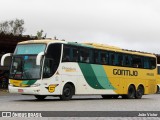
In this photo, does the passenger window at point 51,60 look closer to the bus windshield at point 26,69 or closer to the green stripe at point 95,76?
the bus windshield at point 26,69

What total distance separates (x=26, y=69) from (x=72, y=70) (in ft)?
9.05

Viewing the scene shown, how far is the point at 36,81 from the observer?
77.3ft

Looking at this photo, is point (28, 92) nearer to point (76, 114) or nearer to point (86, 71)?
point (86, 71)

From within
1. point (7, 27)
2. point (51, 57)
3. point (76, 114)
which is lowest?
point (76, 114)

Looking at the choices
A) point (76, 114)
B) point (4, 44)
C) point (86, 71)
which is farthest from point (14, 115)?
point (4, 44)

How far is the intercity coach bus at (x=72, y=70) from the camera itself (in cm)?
2373

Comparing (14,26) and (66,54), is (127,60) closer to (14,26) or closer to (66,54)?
(66,54)

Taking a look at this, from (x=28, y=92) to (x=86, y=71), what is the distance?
14.4 ft

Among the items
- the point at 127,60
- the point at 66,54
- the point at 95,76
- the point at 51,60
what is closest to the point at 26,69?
the point at 51,60

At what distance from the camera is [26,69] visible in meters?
23.9

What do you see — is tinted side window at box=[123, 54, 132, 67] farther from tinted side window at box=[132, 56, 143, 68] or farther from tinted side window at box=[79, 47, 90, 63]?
tinted side window at box=[79, 47, 90, 63]

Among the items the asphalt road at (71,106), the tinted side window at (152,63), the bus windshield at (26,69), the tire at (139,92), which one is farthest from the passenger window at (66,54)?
the tinted side window at (152,63)

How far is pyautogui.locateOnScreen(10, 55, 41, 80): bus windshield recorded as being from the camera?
23.7 metres

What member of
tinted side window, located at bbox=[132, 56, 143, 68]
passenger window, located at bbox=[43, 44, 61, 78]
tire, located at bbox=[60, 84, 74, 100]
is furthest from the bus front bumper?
tinted side window, located at bbox=[132, 56, 143, 68]
